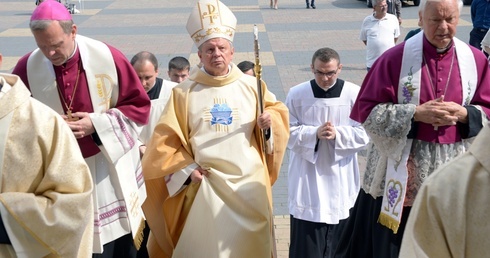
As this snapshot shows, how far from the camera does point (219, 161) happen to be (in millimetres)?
4809

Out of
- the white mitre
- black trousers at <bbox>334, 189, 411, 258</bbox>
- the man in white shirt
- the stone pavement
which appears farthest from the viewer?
the stone pavement

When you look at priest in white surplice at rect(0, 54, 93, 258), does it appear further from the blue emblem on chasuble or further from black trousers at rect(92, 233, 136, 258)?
the blue emblem on chasuble

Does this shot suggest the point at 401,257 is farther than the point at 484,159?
Yes

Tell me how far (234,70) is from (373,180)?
112 cm

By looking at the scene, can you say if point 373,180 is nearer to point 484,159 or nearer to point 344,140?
point 344,140

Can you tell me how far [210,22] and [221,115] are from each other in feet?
1.95

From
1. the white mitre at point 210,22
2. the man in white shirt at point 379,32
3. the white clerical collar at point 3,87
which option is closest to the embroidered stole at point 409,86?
the white mitre at point 210,22

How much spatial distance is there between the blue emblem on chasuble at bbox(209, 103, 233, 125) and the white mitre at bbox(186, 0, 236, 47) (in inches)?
16.9

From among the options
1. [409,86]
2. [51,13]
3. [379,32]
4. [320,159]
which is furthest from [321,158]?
[379,32]

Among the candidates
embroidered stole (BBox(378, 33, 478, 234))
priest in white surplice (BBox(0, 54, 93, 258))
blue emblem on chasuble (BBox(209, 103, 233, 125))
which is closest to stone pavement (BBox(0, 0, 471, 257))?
blue emblem on chasuble (BBox(209, 103, 233, 125))

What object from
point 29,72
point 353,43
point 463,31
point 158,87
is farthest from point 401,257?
→ point 463,31

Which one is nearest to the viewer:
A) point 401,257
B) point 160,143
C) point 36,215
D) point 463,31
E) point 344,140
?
point 401,257

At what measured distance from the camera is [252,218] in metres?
4.84

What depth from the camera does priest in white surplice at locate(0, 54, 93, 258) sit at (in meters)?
3.21
